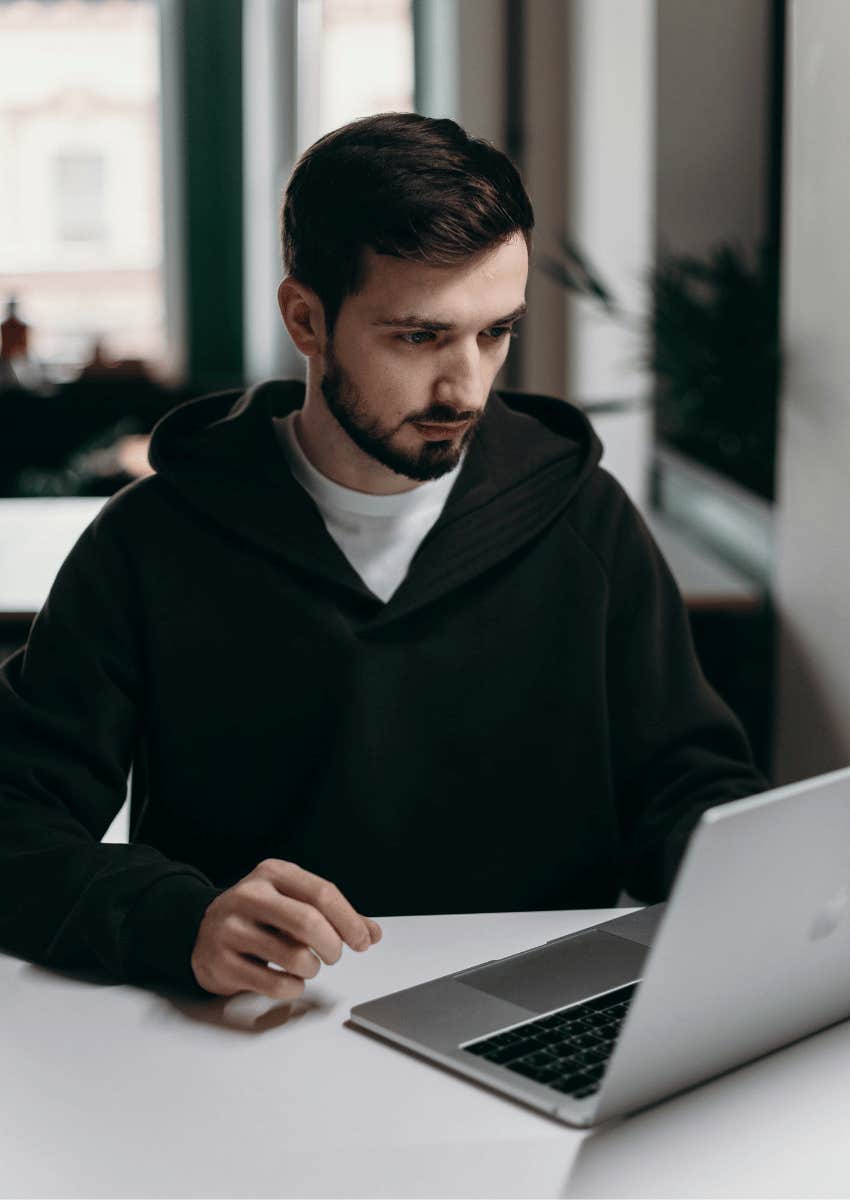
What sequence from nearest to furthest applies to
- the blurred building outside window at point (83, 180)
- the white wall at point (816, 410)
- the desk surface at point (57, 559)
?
the white wall at point (816, 410), the desk surface at point (57, 559), the blurred building outside window at point (83, 180)

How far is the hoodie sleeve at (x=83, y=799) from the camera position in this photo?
1045mm

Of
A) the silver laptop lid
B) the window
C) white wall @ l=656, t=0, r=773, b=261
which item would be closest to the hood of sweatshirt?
the silver laptop lid

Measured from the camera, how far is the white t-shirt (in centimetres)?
135

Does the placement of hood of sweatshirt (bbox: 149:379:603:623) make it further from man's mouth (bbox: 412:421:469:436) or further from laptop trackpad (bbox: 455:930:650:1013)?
laptop trackpad (bbox: 455:930:650:1013)

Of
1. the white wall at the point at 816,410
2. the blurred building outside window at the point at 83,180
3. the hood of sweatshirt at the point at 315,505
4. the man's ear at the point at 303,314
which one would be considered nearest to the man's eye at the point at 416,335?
the man's ear at the point at 303,314

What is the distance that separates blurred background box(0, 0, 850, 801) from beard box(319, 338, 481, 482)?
23 cm

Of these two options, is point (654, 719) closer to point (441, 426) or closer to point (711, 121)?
point (441, 426)

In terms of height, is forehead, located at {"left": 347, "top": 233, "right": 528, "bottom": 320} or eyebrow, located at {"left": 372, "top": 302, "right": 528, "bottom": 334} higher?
forehead, located at {"left": 347, "top": 233, "right": 528, "bottom": 320}

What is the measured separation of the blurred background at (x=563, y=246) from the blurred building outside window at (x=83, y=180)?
0.04 feet

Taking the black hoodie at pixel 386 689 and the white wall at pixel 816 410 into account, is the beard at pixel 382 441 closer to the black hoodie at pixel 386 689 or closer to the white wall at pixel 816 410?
the black hoodie at pixel 386 689

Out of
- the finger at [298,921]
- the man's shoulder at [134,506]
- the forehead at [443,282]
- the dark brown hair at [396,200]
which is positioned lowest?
the finger at [298,921]

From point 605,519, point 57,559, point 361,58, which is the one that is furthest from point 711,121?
point 361,58

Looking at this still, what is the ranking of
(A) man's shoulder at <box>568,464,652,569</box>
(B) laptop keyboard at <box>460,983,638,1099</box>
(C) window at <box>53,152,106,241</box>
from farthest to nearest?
(C) window at <box>53,152,106,241</box>, (A) man's shoulder at <box>568,464,652,569</box>, (B) laptop keyboard at <box>460,983,638,1099</box>

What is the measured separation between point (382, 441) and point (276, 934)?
1.44 ft
